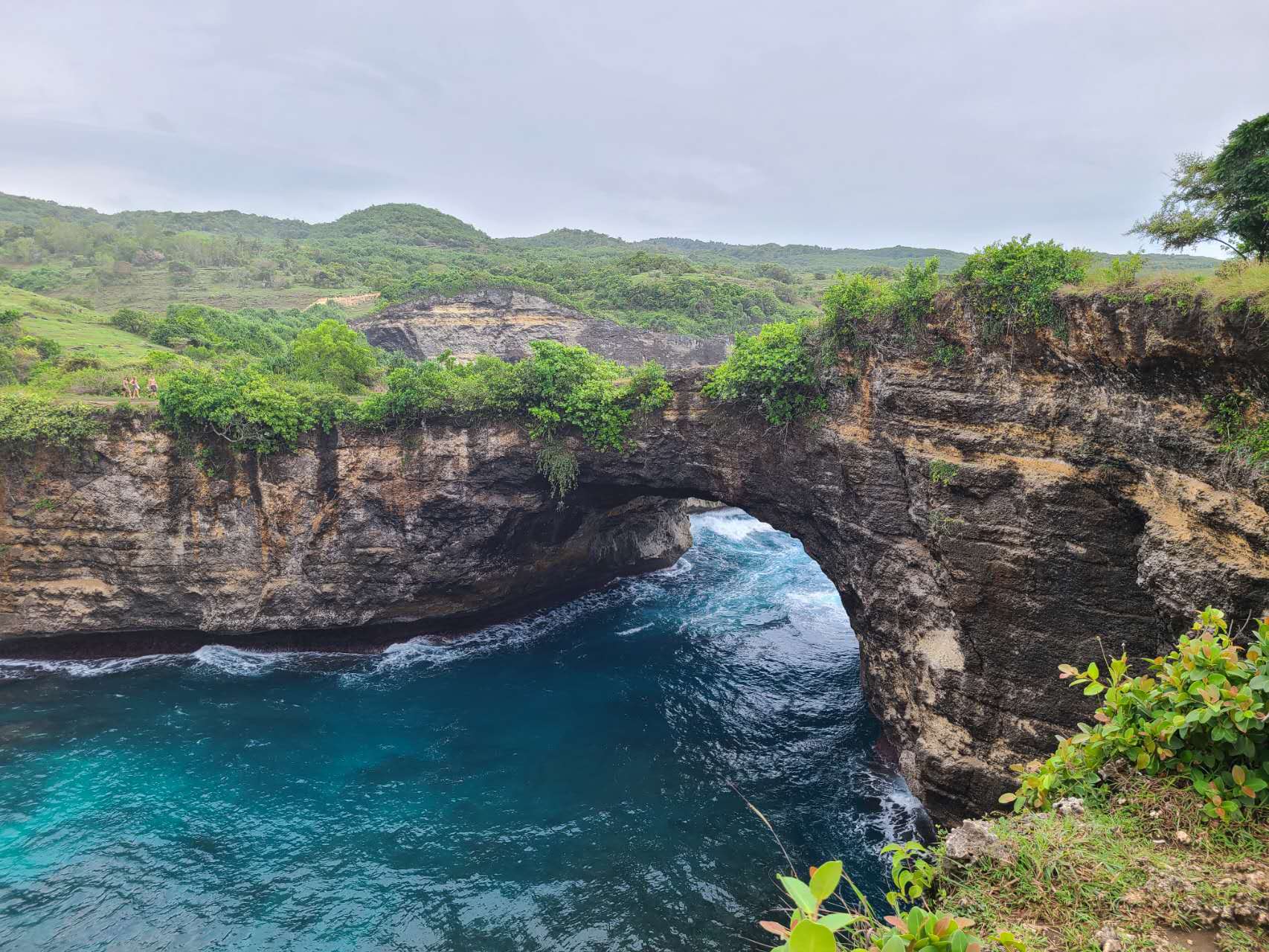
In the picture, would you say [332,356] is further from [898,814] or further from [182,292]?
[182,292]

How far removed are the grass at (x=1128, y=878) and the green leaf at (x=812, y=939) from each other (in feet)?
7.45

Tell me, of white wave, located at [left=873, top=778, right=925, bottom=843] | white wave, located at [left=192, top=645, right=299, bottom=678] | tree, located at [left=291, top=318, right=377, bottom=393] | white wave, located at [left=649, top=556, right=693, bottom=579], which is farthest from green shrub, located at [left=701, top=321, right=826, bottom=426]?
white wave, located at [left=192, top=645, right=299, bottom=678]

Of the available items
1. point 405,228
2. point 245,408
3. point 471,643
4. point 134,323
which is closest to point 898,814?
point 471,643

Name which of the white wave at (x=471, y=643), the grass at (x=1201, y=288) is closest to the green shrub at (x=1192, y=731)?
the grass at (x=1201, y=288)

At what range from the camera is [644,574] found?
29469 mm

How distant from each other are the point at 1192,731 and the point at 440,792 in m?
15.2

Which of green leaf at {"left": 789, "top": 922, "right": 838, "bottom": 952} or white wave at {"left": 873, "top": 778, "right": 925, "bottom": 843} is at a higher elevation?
green leaf at {"left": 789, "top": 922, "right": 838, "bottom": 952}

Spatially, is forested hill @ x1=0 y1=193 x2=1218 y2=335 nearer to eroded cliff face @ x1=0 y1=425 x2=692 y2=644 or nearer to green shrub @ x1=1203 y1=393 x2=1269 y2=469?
eroded cliff face @ x1=0 y1=425 x2=692 y2=644

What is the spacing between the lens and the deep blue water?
12.3 m

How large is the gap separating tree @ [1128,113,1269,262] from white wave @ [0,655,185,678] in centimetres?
2869

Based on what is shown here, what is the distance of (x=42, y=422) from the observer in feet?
62.8

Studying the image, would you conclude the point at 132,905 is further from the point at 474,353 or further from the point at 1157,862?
the point at 474,353

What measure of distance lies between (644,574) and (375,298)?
1635 inches

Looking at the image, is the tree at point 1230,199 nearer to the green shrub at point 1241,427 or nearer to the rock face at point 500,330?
the green shrub at point 1241,427
